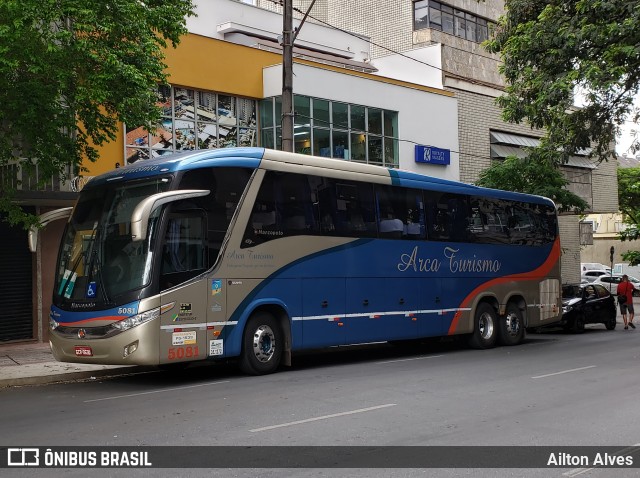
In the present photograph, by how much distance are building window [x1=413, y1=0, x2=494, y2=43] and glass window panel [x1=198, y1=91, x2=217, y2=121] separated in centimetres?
1758

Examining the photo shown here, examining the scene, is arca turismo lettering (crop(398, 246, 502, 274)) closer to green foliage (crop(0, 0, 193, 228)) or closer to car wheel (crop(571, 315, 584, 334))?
car wheel (crop(571, 315, 584, 334))

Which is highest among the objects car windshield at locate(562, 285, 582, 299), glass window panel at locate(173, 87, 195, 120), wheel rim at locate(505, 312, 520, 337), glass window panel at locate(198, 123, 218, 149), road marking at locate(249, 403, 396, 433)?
glass window panel at locate(173, 87, 195, 120)

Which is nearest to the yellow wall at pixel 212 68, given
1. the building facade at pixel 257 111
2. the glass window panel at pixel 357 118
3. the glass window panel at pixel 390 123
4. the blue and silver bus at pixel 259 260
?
the building facade at pixel 257 111

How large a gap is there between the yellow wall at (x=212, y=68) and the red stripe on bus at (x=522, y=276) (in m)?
10.0

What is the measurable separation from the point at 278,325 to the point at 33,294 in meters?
8.37

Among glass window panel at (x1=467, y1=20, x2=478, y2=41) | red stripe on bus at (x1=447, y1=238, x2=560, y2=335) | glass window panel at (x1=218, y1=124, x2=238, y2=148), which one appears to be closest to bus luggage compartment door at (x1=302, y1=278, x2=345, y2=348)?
red stripe on bus at (x1=447, y1=238, x2=560, y2=335)

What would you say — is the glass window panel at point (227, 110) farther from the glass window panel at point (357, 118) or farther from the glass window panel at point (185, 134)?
the glass window panel at point (357, 118)

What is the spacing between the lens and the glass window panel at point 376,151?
28.8 metres

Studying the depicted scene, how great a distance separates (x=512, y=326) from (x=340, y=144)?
1025cm

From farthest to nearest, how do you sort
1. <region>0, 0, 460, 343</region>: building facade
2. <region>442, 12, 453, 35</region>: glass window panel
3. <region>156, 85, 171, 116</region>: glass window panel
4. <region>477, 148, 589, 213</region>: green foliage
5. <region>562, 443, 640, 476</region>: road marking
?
<region>442, 12, 453, 35</region>: glass window panel
<region>477, 148, 589, 213</region>: green foliage
<region>156, 85, 171, 116</region>: glass window panel
<region>0, 0, 460, 343</region>: building facade
<region>562, 443, 640, 476</region>: road marking

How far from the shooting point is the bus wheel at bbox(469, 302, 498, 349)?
62.4 feet

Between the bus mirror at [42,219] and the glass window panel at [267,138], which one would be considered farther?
the glass window panel at [267,138]

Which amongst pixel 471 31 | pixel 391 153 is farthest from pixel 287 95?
pixel 471 31

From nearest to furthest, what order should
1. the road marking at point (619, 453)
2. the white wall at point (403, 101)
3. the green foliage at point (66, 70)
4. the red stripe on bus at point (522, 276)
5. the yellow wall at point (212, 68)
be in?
the road marking at point (619, 453) → the green foliage at point (66, 70) → the red stripe on bus at point (522, 276) → the yellow wall at point (212, 68) → the white wall at point (403, 101)
